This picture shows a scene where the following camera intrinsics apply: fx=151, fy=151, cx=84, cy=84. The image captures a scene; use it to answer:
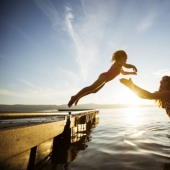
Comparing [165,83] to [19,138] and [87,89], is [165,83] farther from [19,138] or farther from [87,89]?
[19,138]

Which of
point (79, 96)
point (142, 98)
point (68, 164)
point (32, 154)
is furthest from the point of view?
point (142, 98)

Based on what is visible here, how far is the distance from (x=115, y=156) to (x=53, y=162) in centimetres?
197

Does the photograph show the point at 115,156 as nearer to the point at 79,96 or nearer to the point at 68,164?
the point at 68,164

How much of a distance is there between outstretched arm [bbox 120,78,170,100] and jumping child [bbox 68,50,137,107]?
311 millimetres

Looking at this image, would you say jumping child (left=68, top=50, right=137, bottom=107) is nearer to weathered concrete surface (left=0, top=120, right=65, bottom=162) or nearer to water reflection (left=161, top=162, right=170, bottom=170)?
weathered concrete surface (left=0, top=120, right=65, bottom=162)

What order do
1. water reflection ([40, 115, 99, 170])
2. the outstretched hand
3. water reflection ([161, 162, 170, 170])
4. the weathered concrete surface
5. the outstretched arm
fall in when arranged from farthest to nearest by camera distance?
1. the outstretched hand
2. the outstretched arm
3. water reflection ([40, 115, 99, 170])
4. water reflection ([161, 162, 170, 170])
5. the weathered concrete surface

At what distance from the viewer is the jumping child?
177 inches

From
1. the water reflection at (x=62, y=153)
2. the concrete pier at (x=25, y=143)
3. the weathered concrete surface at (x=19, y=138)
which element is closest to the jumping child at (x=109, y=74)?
the concrete pier at (x=25, y=143)

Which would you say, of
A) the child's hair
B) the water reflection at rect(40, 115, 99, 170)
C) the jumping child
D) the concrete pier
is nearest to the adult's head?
the jumping child

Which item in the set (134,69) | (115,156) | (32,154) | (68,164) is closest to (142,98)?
(134,69)

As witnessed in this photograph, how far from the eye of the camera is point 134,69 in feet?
16.6

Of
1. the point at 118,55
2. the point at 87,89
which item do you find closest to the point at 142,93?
the point at 118,55

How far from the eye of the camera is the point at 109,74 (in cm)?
472

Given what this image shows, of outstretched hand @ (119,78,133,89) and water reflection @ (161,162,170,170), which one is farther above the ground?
outstretched hand @ (119,78,133,89)
